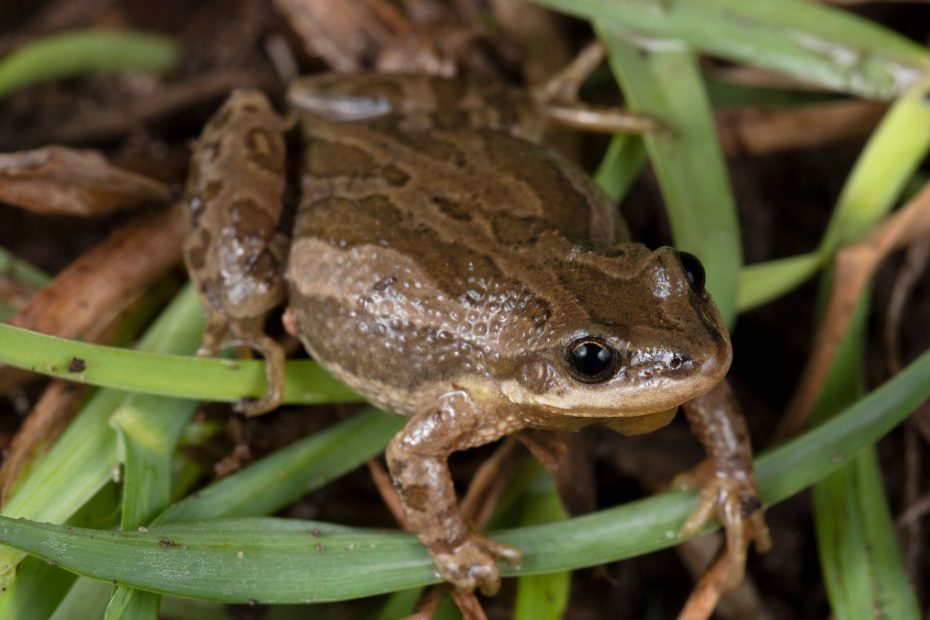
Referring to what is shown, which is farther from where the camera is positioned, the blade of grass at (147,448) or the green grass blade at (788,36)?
the green grass blade at (788,36)

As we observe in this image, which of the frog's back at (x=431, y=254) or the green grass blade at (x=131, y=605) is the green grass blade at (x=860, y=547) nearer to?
the frog's back at (x=431, y=254)

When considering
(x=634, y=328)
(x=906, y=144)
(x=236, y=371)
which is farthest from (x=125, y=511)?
(x=906, y=144)

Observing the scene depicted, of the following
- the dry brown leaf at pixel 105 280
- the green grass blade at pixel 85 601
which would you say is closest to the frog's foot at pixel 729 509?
the green grass blade at pixel 85 601

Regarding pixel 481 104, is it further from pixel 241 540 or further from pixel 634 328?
pixel 241 540

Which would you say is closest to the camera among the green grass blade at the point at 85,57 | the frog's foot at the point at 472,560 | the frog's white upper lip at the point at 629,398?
the frog's white upper lip at the point at 629,398

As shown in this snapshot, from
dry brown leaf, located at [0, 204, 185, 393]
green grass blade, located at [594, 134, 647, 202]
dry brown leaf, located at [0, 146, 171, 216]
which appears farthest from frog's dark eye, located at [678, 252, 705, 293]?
dry brown leaf, located at [0, 146, 171, 216]

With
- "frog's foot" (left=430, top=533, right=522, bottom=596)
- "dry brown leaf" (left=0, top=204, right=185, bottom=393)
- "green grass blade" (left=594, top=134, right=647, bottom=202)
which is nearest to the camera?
"frog's foot" (left=430, top=533, right=522, bottom=596)

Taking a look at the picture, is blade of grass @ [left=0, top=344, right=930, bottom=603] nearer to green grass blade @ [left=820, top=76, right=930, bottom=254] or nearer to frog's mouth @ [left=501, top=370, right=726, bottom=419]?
frog's mouth @ [left=501, top=370, right=726, bottom=419]
